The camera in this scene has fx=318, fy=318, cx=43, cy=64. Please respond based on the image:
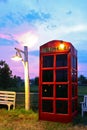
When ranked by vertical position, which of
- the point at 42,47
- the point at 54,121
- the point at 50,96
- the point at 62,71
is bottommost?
the point at 54,121

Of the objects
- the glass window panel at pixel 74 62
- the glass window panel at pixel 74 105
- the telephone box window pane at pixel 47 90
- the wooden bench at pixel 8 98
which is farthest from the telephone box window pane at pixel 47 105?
the wooden bench at pixel 8 98

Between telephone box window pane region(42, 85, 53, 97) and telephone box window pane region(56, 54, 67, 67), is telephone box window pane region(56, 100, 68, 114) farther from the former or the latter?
telephone box window pane region(56, 54, 67, 67)

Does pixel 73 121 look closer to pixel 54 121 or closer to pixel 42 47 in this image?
pixel 54 121

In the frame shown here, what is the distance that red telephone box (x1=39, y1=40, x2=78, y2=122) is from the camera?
11.7 meters

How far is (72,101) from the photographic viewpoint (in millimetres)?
12125

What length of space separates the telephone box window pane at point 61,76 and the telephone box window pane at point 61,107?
32.0 inches

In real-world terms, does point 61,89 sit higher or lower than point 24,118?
higher

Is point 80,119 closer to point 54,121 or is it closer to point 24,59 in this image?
point 54,121

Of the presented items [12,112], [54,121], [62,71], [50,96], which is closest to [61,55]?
[62,71]

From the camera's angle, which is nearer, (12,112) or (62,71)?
(62,71)

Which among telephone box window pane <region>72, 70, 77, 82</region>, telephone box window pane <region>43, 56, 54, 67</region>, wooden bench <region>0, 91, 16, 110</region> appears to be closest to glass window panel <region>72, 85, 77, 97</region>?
telephone box window pane <region>72, 70, 77, 82</region>

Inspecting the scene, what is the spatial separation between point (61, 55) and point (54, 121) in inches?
97.0

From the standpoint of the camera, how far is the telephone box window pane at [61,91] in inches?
461

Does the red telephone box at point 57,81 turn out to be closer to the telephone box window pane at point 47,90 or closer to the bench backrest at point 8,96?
the telephone box window pane at point 47,90
